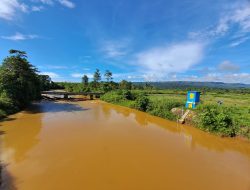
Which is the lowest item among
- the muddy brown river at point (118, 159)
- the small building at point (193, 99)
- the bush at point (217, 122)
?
the muddy brown river at point (118, 159)

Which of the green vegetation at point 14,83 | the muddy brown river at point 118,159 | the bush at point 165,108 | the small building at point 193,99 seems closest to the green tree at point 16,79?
the green vegetation at point 14,83

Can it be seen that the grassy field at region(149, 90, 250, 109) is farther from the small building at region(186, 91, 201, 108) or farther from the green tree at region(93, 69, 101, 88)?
the green tree at region(93, 69, 101, 88)

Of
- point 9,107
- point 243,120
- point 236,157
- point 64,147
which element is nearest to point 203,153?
point 236,157

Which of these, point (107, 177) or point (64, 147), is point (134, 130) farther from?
point (107, 177)

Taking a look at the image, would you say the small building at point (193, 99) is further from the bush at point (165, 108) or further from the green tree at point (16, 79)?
the green tree at point (16, 79)

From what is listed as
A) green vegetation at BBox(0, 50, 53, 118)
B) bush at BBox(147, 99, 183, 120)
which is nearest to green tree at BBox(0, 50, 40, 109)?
green vegetation at BBox(0, 50, 53, 118)

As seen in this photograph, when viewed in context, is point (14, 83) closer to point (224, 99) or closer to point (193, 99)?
point (193, 99)
